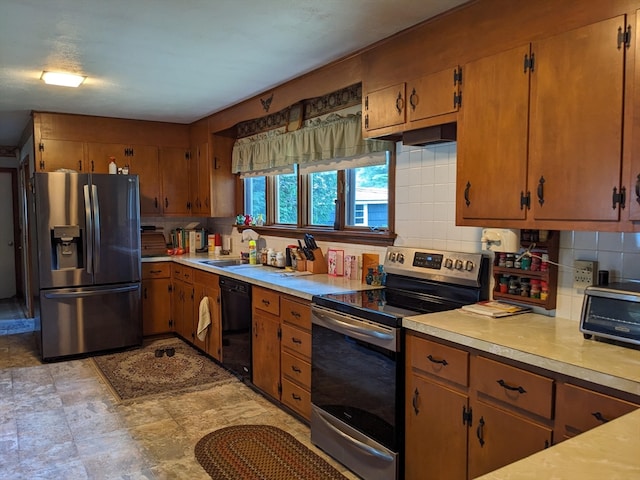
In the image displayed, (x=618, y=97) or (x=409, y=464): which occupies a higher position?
(x=618, y=97)

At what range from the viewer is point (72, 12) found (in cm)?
249

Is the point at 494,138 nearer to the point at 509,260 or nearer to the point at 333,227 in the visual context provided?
the point at 509,260

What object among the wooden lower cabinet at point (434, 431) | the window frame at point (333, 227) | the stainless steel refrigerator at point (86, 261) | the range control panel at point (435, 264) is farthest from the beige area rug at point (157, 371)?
the wooden lower cabinet at point (434, 431)

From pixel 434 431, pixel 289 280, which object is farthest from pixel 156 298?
pixel 434 431

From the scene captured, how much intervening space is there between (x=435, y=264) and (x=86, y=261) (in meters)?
3.21

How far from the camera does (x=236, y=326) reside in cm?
388

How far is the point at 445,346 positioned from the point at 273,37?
1.93 m

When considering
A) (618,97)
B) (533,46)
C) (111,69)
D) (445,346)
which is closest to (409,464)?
(445,346)

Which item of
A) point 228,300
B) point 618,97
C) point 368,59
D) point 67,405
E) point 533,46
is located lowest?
point 67,405

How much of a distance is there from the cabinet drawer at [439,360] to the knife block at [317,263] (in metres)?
1.62

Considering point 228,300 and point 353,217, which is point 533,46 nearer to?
point 353,217

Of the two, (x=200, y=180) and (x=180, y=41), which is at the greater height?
(x=180, y=41)

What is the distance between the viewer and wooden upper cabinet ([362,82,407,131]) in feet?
8.76

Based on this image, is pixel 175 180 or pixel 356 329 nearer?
pixel 356 329
